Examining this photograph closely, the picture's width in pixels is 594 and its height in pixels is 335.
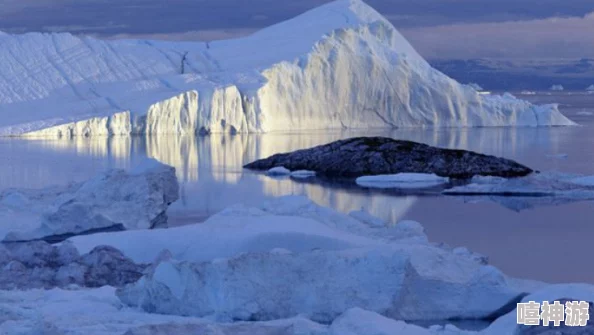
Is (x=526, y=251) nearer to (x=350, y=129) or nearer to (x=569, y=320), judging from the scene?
(x=569, y=320)

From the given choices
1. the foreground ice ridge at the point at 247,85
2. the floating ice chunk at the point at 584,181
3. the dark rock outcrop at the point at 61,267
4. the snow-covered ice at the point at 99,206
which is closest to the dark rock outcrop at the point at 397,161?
the floating ice chunk at the point at 584,181

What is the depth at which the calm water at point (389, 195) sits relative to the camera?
30.3 ft

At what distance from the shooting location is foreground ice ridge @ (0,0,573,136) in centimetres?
3095

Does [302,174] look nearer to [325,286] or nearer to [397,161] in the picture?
[397,161]

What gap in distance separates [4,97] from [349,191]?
18749 millimetres

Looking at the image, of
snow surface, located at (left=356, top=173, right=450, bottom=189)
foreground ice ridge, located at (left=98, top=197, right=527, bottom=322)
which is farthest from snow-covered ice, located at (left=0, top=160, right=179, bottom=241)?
snow surface, located at (left=356, top=173, right=450, bottom=189)

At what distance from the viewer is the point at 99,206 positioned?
34.8ft

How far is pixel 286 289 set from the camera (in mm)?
5629

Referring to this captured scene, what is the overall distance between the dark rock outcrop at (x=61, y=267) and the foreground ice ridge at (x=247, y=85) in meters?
23.7

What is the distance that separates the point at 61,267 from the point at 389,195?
789 cm

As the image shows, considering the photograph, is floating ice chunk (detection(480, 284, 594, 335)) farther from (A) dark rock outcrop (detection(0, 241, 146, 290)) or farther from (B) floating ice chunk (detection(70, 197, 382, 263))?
(A) dark rock outcrop (detection(0, 241, 146, 290))

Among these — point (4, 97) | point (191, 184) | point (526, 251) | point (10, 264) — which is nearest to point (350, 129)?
point (4, 97)

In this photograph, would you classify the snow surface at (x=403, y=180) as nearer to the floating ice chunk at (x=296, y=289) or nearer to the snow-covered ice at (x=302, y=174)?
the snow-covered ice at (x=302, y=174)

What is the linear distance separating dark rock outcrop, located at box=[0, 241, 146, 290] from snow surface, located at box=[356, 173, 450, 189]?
9.08m
